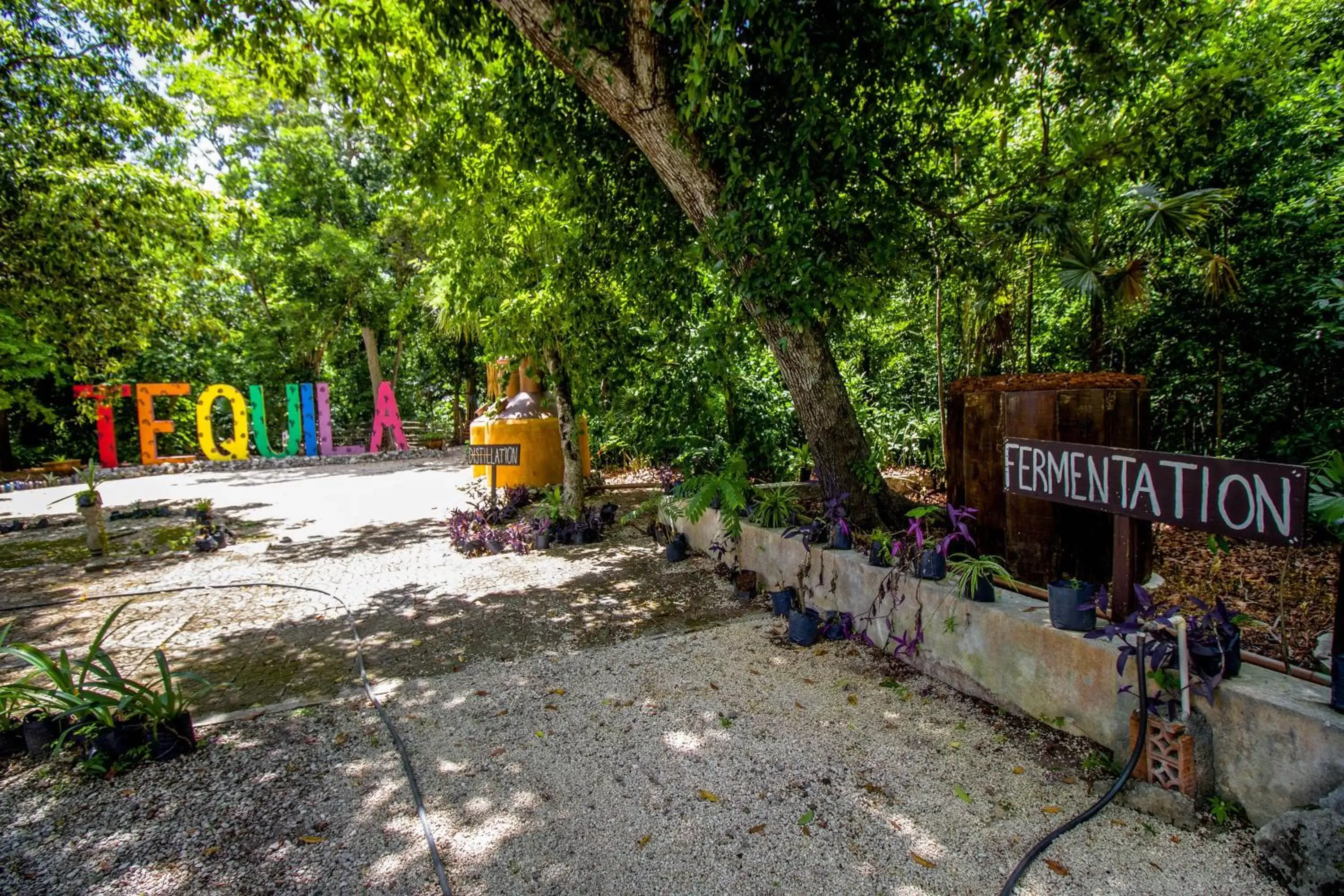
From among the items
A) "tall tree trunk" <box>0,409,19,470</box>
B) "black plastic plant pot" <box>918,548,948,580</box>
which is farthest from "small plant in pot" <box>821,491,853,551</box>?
"tall tree trunk" <box>0,409,19,470</box>

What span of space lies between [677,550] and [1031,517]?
10.5 feet

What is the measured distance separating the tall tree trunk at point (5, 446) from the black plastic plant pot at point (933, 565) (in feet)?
67.8

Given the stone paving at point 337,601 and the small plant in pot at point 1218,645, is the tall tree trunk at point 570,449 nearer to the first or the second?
the stone paving at point 337,601

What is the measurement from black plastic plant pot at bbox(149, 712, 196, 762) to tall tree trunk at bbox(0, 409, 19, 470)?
1816 cm

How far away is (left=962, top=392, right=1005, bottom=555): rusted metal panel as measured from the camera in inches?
151

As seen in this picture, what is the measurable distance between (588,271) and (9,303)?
7.24 meters

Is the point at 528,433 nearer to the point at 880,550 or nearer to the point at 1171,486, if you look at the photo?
the point at 880,550

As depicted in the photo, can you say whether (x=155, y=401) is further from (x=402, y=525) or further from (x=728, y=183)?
(x=728, y=183)

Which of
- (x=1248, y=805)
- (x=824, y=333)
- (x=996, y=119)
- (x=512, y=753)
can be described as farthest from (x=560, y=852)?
(x=996, y=119)

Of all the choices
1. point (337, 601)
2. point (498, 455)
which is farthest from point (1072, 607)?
point (498, 455)

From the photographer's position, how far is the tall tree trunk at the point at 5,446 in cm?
1511

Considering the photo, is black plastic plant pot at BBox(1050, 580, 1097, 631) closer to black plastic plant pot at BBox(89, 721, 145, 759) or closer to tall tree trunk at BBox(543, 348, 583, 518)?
black plastic plant pot at BBox(89, 721, 145, 759)

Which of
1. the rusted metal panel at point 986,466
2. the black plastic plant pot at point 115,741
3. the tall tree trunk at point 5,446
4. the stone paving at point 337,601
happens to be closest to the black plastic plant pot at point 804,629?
the stone paving at point 337,601

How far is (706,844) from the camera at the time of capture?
2215 millimetres
